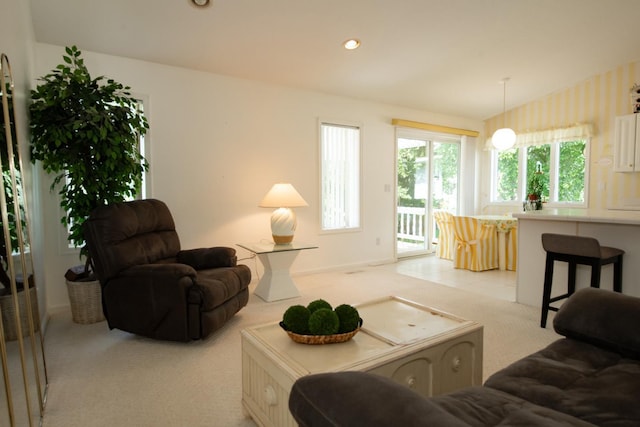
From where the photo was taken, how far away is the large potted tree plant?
268cm

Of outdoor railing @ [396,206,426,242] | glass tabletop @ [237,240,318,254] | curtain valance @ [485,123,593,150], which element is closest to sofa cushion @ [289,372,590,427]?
glass tabletop @ [237,240,318,254]

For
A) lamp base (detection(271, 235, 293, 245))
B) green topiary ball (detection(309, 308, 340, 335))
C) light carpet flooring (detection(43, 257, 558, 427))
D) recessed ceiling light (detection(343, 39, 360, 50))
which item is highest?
recessed ceiling light (detection(343, 39, 360, 50))

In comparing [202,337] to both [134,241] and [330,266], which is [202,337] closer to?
[134,241]

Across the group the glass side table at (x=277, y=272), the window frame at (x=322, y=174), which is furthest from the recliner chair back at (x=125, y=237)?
the window frame at (x=322, y=174)

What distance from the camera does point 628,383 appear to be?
3.92ft

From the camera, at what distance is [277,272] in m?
3.64

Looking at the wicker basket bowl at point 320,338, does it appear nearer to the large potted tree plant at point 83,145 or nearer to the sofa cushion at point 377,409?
the sofa cushion at point 377,409

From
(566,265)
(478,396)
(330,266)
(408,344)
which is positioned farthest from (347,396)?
(330,266)

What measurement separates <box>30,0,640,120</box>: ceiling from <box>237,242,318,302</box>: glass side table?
194 centimetres

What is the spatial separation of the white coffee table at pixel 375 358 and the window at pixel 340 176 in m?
3.07

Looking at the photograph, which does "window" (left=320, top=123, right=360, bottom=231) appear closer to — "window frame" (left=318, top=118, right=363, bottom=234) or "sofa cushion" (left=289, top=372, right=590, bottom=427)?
"window frame" (left=318, top=118, right=363, bottom=234)

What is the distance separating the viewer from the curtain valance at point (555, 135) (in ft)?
17.7

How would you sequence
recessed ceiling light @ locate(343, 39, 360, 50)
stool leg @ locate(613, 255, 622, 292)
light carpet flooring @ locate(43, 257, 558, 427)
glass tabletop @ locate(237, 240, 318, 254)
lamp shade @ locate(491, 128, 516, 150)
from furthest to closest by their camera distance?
lamp shade @ locate(491, 128, 516, 150)
recessed ceiling light @ locate(343, 39, 360, 50)
glass tabletop @ locate(237, 240, 318, 254)
stool leg @ locate(613, 255, 622, 292)
light carpet flooring @ locate(43, 257, 558, 427)

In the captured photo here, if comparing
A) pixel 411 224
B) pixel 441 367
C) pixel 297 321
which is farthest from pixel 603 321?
pixel 411 224
